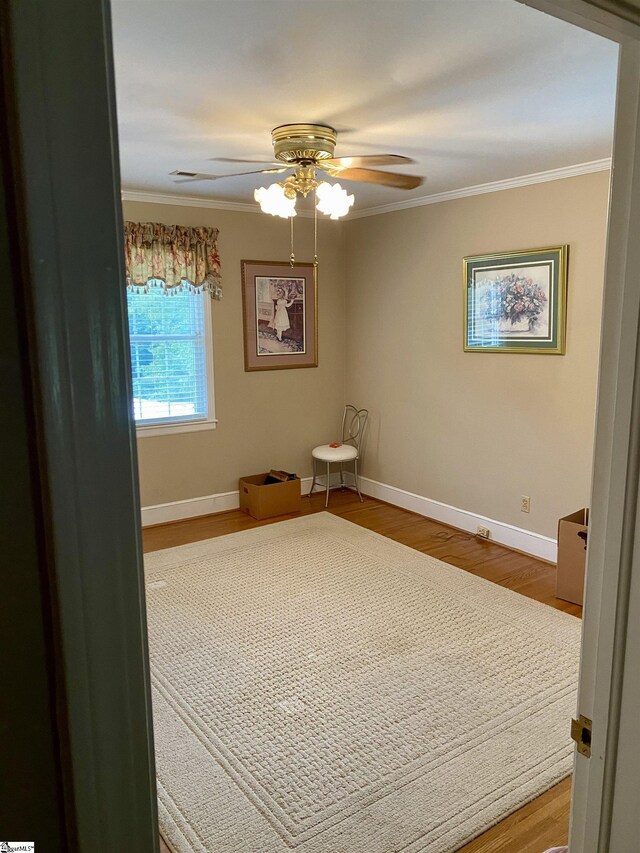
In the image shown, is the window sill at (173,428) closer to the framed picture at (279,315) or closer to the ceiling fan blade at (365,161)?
the framed picture at (279,315)

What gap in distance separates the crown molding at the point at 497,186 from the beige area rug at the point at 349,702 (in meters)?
2.58

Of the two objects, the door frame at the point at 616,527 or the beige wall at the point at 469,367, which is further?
the beige wall at the point at 469,367

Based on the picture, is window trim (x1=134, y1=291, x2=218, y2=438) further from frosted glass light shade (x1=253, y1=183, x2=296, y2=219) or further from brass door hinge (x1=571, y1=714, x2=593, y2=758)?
brass door hinge (x1=571, y1=714, x2=593, y2=758)

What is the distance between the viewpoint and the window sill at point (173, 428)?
4.71m

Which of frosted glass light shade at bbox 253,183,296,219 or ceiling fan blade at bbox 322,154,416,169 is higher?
ceiling fan blade at bbox 322,154,416,169

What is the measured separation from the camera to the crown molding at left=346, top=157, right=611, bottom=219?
3592 mm

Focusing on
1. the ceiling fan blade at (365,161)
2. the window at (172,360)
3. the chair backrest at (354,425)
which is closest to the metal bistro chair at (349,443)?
the chair backrest at (354,425)

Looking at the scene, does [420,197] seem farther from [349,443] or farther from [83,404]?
[83,404]

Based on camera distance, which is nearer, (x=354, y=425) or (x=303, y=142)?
(x=303, y=142)

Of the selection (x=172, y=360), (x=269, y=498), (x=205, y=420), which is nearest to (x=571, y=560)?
(x=269, y=498)

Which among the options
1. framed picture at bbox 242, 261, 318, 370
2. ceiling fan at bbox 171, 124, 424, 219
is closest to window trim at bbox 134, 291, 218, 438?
Answer: framed picture at bbox 242, 261, 318, 370

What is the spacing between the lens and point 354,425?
226 inches

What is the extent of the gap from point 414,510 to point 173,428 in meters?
2.13

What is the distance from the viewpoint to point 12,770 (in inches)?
21.3
